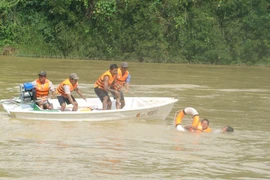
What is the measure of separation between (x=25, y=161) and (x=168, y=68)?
22.5 m

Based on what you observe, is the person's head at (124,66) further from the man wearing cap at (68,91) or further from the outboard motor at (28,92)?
the outboard motor at (28,92)

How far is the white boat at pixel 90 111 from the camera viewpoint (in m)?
15.1

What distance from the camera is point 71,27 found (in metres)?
38.5

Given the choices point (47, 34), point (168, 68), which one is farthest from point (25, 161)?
point (47, 34)

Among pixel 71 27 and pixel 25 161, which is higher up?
pixel 71 27

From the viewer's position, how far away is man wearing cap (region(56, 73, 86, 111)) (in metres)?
15.5

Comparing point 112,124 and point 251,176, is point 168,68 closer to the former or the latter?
point 112,124

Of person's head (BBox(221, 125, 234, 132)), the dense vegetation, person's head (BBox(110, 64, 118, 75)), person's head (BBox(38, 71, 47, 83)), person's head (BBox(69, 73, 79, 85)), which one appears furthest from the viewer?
the dense vegetation

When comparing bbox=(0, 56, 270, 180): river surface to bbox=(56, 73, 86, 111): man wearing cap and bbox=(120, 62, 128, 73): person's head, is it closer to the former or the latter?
bbox=(56, 73, 86, 111): man wearing cap

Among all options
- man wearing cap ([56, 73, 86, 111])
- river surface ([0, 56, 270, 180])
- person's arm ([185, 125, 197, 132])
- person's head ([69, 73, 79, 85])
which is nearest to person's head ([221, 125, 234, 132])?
river surface ([0, 56, 270, 180])

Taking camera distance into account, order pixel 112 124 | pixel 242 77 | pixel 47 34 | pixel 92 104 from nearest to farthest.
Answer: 1. pixel 112 124
2. pixel 92 104
3. pixel 242 77
4. pixel 47 34

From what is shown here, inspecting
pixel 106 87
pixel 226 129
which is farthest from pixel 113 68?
pixel 226 129

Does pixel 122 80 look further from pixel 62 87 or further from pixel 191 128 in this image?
pixel 191 128

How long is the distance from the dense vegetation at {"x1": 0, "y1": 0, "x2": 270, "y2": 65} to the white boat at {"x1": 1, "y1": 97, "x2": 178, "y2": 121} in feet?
68.9
